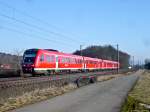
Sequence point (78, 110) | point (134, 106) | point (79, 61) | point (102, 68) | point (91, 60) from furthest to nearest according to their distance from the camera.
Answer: point (102, 68) → point (91, 60) → point (79, 61) → point (134, 106) → point (78, 110)

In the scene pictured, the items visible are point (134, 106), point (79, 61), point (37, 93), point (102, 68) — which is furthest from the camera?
point (102, 68)

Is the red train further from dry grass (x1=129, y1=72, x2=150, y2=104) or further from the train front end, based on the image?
dry grass (x1=129, y1=72, x2=150, y2=104)

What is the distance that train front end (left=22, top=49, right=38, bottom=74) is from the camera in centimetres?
4319

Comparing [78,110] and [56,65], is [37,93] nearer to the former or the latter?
[78,110]

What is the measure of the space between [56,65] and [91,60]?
28.5m

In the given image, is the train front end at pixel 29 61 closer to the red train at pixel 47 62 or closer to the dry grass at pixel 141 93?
the red train at pixel 47 62

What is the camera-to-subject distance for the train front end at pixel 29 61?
4319cm

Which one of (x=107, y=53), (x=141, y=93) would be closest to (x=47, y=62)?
(x=141, y=93)

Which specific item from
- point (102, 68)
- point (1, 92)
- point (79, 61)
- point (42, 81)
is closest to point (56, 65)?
point (79, 61)

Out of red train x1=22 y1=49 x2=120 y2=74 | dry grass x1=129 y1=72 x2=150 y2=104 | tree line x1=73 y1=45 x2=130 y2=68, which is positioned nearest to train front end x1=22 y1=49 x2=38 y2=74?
red train x1=22 y1=49 x2=120 y2=74

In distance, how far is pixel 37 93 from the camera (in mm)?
25797

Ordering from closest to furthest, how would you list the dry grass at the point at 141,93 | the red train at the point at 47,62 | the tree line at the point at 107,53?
the dry grass at the point at 141,93
the red train at the point at 47,62
the tree line at the point at 107,53

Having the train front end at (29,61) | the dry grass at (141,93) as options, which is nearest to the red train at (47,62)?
the train front end at (29,61)

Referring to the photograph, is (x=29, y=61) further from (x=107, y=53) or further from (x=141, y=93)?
(x=107, y=53)
